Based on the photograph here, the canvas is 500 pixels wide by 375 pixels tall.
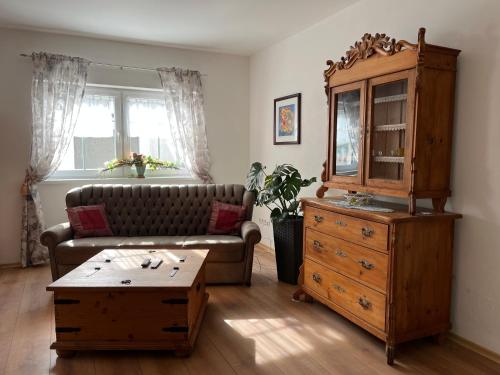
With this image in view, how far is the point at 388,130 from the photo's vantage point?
97.0 inches

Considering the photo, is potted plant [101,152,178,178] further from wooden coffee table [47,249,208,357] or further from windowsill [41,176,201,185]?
wooden coffee table [47,249,208,357]

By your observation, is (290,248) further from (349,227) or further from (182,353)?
(182,353)

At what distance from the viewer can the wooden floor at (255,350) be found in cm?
214

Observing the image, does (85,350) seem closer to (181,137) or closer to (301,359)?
(301,359)

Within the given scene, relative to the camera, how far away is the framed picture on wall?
410 cm

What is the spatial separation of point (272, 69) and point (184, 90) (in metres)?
1.13

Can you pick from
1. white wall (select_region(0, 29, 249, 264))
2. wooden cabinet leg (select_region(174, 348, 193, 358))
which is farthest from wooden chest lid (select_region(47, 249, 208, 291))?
white wall (select_region(0, 29, 249, 264))

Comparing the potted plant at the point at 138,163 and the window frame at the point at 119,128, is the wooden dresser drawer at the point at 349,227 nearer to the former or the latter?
the potted plant at the point at 138,163

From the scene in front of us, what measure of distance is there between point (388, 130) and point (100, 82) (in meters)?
3.37

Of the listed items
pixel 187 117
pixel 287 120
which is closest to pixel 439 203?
pixel 287 120

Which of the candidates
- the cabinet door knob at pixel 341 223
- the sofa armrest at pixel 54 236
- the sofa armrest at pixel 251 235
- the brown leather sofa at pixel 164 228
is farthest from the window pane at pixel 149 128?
the cabinet door knob at pixel 341 223

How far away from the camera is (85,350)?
2.27 m

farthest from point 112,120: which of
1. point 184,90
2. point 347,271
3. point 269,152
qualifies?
point 347,271

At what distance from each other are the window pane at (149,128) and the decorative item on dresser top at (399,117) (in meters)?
2.68
